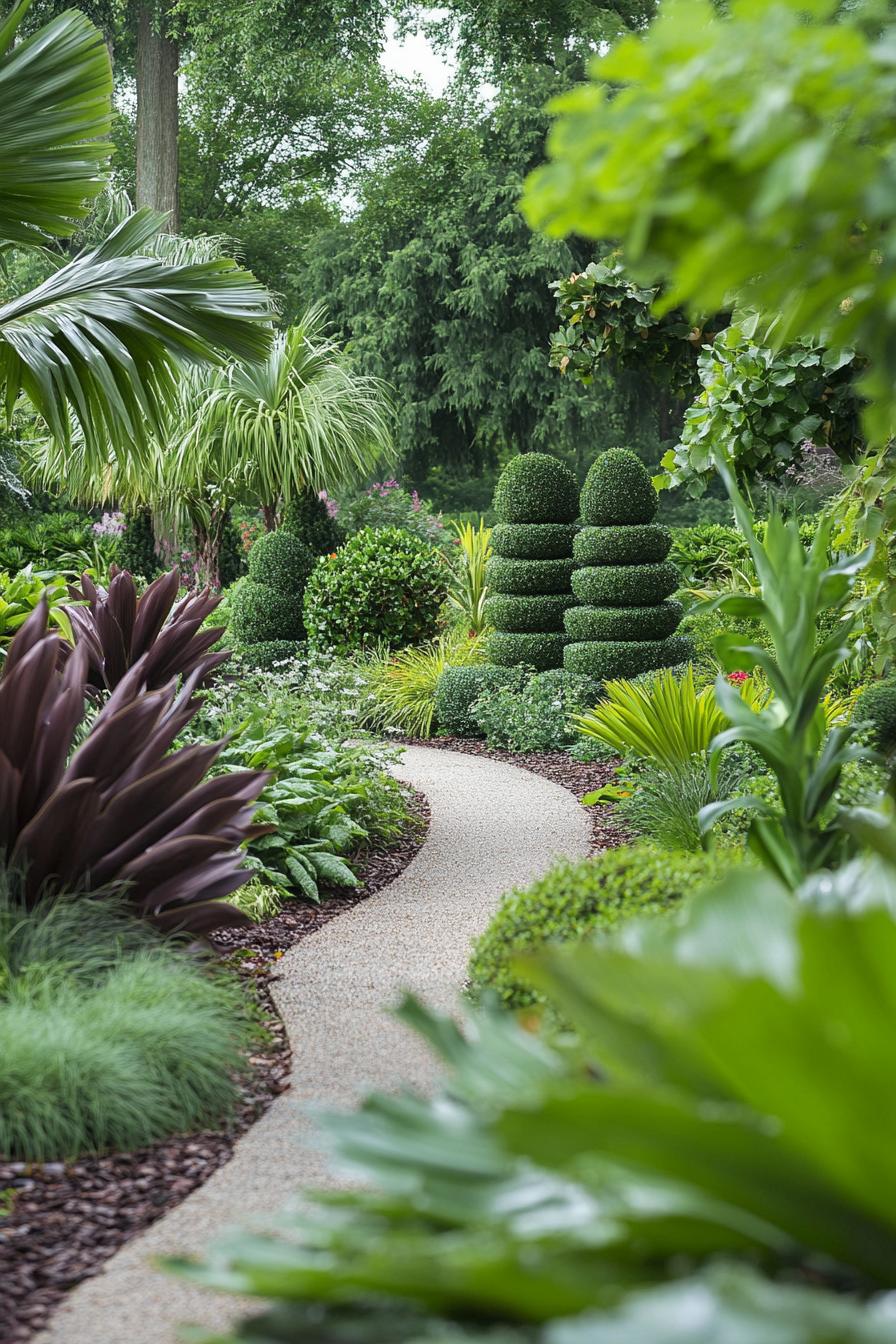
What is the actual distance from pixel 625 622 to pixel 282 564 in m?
4.60

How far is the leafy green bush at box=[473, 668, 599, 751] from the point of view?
9234mm

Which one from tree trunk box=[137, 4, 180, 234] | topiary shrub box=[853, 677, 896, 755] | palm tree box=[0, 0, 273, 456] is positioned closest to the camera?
palm tree box=[0, 0, 273, 456]

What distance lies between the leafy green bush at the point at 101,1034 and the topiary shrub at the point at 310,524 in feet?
32.8

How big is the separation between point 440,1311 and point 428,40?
22.5 meters

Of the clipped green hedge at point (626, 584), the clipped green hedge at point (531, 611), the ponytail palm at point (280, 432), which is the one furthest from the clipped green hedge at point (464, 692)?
the ponytail palm at point (280, 432)

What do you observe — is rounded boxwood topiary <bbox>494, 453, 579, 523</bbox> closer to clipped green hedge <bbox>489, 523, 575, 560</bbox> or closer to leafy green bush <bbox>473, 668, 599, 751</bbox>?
clipped green hedge <bbox>489, 523, 575, 560</bbox>

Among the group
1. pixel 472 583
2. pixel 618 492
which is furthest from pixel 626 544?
pixel 472 583

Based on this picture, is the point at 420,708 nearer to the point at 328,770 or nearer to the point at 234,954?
the point at 328,770

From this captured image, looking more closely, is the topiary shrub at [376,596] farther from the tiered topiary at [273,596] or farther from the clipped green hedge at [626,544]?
the clipped green hedge at [626,544]

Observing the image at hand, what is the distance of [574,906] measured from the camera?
3.44 meters

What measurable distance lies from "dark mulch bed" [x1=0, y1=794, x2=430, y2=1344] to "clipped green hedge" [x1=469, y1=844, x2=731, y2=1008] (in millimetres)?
693

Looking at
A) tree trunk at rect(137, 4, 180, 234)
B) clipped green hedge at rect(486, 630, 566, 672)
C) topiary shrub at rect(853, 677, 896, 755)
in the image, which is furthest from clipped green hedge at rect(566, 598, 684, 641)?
tree trunk at rect(137, 4, 180, 234)

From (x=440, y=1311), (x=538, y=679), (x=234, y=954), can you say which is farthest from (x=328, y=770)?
(x=440, y=1311)

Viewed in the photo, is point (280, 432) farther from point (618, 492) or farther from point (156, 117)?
point (156, 117)
